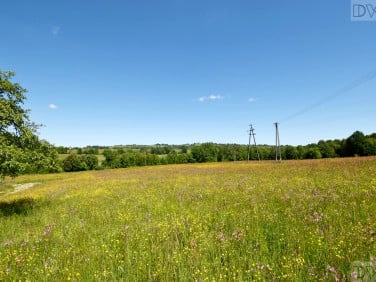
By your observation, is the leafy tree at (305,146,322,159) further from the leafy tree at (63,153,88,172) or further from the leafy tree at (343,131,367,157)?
the leafy tree at (63,153,88,172)

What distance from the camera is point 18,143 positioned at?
10.8m

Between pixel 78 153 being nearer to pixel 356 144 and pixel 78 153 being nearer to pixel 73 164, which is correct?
pixel 73 164

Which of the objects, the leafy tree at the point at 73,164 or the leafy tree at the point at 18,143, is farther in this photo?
the leafy tree at the point at 73,164

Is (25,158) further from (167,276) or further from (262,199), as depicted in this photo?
(262,199)

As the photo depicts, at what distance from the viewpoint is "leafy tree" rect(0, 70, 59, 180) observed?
9680 millimetres

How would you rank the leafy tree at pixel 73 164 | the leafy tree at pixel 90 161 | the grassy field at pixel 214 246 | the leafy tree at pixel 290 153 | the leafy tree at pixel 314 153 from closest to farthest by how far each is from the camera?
the grassy field at pixel 214 246
the leafy tree at pixel 314 153
the leafy tree at pixel 73 164
the leafy tree at pixel 90 161
the leafy tree at pixel 290 153

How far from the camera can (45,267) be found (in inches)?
172

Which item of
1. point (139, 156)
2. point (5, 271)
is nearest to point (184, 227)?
point (5, 271)

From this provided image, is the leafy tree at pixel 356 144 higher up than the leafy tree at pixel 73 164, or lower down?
higher up

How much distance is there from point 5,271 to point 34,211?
7732 mm

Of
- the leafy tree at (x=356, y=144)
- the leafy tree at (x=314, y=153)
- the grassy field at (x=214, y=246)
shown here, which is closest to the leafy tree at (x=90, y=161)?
the leafy tree at (x=314, y=153)

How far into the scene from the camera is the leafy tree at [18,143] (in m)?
9.68

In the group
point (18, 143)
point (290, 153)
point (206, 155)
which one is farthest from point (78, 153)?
point (18, 143)

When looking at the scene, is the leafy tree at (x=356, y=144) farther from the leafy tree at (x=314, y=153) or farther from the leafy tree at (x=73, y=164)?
the leafy tree at (x=73, y=164)
